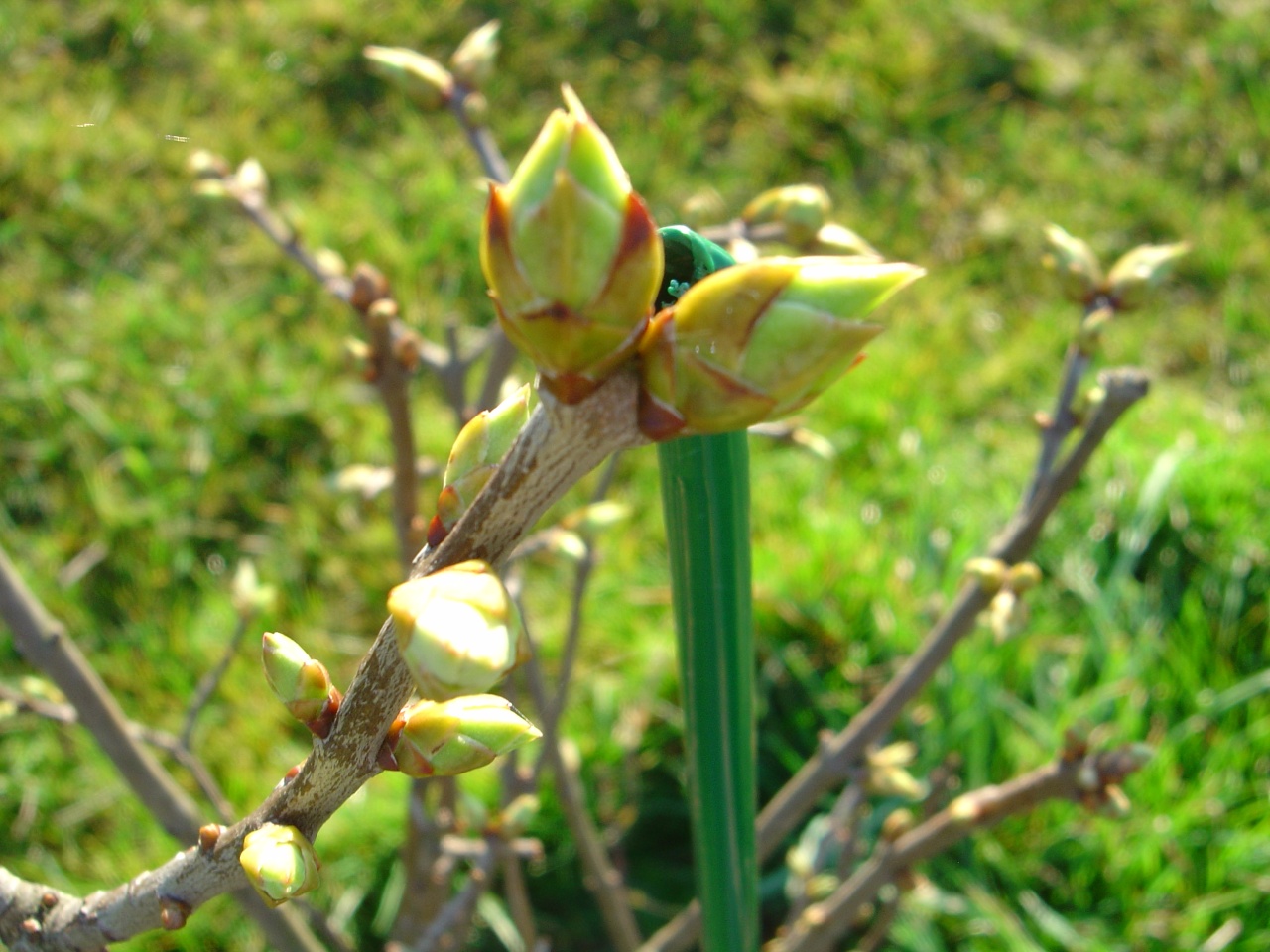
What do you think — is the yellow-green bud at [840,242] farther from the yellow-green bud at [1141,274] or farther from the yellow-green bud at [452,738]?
the yellow-green bud at [452,738]

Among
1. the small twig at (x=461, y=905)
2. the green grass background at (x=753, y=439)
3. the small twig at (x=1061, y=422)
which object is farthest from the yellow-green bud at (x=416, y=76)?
the small twig at (x=461, y=905)

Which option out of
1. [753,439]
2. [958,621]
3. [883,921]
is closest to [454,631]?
[958,621]

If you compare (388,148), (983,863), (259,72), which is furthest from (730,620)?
(259,72)

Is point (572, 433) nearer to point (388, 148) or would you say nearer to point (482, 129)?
point (482, 129)

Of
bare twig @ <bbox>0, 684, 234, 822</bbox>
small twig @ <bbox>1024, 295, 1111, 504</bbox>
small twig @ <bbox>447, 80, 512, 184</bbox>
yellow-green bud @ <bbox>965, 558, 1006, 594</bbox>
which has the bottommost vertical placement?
bare twig @ <bbox>0, 684, 234, 822</bbox>

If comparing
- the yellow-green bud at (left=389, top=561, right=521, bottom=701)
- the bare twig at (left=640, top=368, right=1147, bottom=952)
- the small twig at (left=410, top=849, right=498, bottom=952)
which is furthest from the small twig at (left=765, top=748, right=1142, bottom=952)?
the yellow-green bud at (left=389, top=561, right=521, bottom=701)

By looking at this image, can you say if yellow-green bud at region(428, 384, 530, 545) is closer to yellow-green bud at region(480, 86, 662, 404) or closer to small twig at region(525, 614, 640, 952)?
yellow-green bud at region(480, 86, 662, 404)
